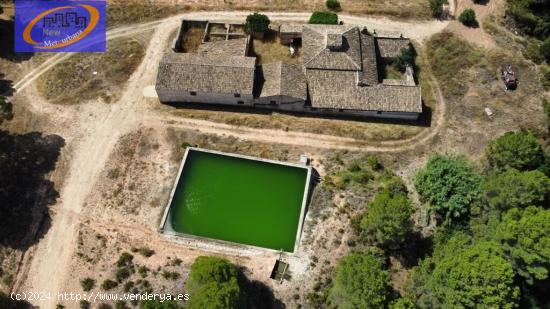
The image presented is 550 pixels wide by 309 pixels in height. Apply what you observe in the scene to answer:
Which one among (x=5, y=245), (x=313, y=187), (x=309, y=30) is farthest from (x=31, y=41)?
(x=313, y=187)

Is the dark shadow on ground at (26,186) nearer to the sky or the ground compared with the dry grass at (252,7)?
nearer to the ground

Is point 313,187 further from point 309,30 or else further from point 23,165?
point 23,165

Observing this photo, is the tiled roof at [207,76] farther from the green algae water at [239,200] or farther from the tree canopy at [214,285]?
the tree canopy at [214,285]

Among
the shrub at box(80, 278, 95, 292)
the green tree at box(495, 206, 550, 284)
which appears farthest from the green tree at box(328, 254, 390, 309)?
the shrub at box(80, 278, 95, 292)

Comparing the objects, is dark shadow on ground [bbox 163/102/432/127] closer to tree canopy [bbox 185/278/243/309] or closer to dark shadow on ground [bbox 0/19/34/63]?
dark shadow on ground [bbox 0/19/34/63]

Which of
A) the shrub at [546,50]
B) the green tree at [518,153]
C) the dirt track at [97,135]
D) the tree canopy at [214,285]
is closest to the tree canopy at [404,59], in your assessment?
the dirt track at [97,135]
